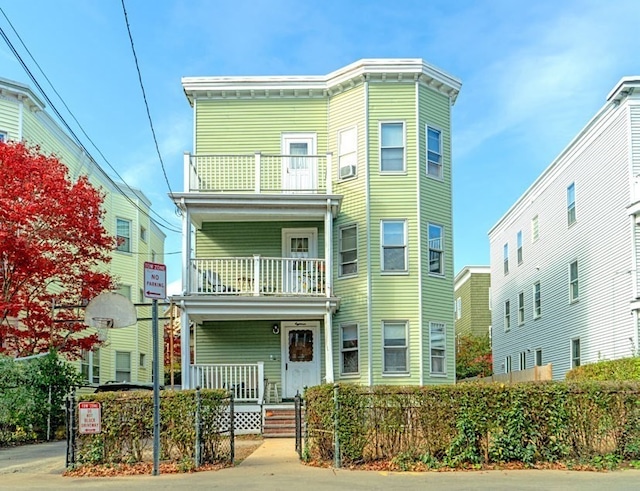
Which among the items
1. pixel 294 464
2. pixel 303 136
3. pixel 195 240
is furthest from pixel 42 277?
pixel 294 464

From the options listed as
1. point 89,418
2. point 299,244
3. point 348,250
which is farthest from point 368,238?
point 89,418

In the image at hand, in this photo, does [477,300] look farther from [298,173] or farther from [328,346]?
[328,346]

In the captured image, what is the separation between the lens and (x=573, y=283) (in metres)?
25.6

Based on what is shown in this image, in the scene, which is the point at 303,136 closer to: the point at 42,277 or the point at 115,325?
the point at 42,277

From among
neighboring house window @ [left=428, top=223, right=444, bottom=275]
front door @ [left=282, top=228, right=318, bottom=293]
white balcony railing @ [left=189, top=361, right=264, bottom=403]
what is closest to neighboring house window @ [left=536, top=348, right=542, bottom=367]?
neighboring house window @ [left=428, top=223, right=444, bottom=275]

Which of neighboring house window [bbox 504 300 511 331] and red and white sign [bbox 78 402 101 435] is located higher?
neighboring house window [bbox 504 300 511 331]

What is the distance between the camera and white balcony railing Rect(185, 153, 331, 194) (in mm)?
20766

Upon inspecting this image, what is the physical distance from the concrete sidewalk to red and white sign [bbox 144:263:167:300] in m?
2.68

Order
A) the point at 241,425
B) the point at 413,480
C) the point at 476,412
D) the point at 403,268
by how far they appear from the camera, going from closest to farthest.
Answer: the point at 413,480 → the point at 476,412 → the point at 241,425 → the point at 403,268

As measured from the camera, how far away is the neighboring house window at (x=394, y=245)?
68.1ft

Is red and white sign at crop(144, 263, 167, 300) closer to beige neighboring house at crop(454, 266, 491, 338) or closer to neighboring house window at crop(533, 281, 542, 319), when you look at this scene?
neighboring house window at crop(533, 281, 542, 319)

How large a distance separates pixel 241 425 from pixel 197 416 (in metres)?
7.20

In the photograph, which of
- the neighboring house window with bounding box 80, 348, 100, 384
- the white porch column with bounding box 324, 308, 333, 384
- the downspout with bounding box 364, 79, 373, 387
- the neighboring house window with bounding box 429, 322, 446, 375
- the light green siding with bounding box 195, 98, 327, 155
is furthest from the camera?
the neighboring house window with bounding box 80, 348, 100, 384

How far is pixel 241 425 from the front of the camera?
1862 cm
